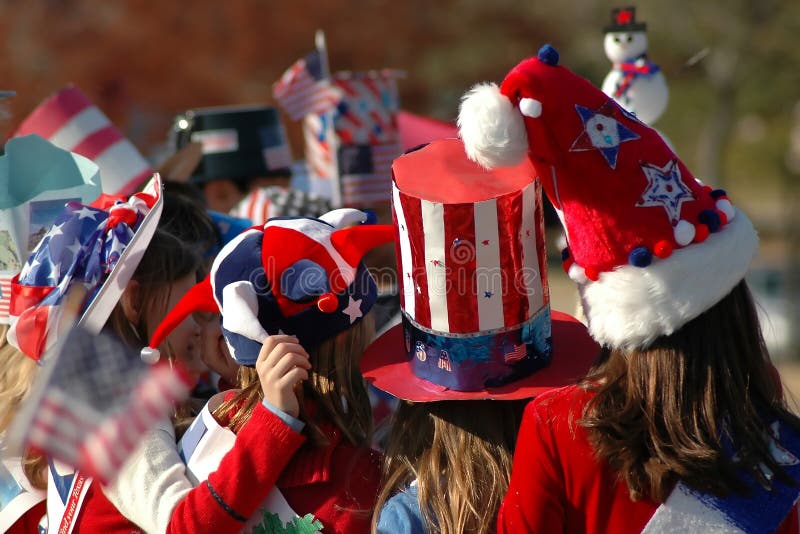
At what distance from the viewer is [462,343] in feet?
6.61

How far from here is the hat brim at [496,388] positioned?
2035 millimetres

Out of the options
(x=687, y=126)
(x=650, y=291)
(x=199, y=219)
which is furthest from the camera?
(x=687, y=126)

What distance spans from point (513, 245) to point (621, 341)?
12.3 inches

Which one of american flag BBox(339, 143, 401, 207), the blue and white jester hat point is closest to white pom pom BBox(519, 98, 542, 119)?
the blue and white jester hat point

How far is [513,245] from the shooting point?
197 centimetres

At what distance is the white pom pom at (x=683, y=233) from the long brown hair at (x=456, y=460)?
58 cm

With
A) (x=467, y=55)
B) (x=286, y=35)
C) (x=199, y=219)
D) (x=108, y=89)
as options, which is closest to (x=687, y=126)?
(x=467, y=55)

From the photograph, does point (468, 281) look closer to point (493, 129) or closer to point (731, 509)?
point (493, 129)

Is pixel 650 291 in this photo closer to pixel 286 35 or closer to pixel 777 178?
pixel 286 35

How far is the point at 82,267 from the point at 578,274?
1283 millimetres

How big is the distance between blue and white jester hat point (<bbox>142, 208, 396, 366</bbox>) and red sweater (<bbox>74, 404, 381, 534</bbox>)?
0.62 ft

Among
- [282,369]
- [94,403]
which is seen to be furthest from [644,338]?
[94,403]

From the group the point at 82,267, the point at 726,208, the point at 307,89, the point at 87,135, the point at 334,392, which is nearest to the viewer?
the point at 726,208

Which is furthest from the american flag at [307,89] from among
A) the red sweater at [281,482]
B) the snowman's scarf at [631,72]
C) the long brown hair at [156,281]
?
the red sweater at [281,482]
